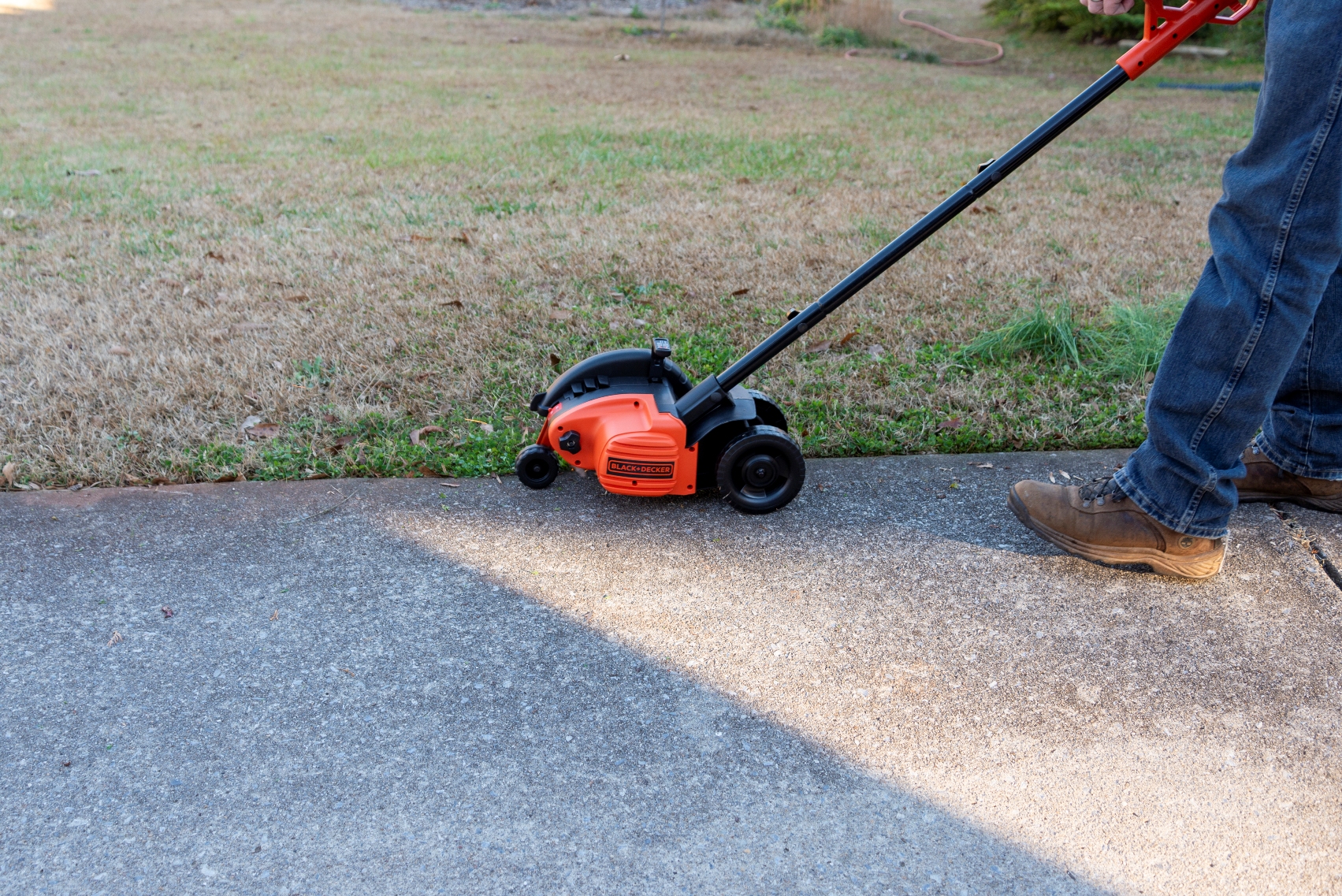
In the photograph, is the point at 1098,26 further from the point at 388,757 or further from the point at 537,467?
the point at 388,757

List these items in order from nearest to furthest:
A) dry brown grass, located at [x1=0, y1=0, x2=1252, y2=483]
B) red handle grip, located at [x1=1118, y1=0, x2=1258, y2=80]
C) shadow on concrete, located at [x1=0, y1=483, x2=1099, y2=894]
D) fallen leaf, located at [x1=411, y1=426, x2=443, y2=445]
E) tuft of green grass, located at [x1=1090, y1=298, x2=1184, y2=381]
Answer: shadow on concrete, located at [x1=0, y1=483, x2=1099, y2=894] < red handle grip, located at [x1=1118, y1=0, x2=1258, y2=80] < fallen leaf, located at [x1=411, y1=426, x2=443, y2=445] < dry brown grass, located at [x1=0, y1=0, x2=1252, y2=483] < tuft of green grass, located at [x1=1090, y1=298, x2=1184, y2=381]

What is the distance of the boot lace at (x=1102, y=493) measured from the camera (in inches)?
86.3

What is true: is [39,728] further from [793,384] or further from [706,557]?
[793,384]

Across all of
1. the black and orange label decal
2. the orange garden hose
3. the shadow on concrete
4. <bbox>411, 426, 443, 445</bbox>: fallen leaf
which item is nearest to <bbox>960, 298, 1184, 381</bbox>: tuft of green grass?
the black and orange label decal

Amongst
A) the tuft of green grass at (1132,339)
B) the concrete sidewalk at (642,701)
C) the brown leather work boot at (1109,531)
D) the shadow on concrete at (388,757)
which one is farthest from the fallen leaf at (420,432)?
the tuft of green grass at (1132,339)

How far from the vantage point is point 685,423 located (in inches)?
90.7

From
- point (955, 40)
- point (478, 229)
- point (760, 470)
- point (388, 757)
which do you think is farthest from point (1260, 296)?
point (955, 40)

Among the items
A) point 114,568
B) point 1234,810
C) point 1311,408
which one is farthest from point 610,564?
point 1311,408

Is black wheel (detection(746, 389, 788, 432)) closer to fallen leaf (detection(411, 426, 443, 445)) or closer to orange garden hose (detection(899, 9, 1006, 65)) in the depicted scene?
fallen leaf (detection(411, 426, 443, 445))

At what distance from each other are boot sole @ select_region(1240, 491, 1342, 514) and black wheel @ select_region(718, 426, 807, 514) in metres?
1.10

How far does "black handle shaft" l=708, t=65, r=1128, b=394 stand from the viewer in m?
2.07

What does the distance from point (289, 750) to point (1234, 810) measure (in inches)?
60.3

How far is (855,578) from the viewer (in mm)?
2174

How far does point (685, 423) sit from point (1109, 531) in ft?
3.09
